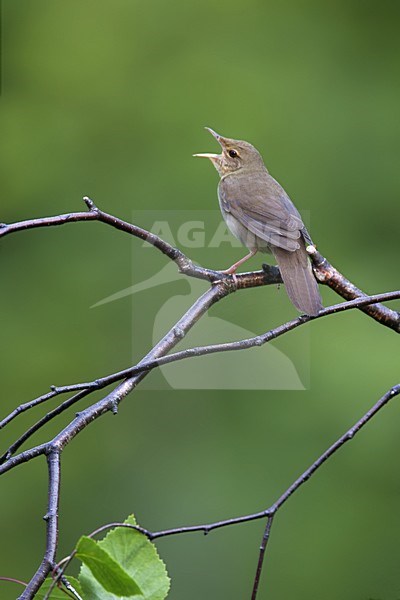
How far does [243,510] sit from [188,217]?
1.35 metres

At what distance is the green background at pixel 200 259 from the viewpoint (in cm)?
381

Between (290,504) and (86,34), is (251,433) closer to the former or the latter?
(290,504)

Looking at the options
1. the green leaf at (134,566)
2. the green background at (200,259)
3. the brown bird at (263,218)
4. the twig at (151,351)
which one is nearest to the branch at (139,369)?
the twig at (151,351)

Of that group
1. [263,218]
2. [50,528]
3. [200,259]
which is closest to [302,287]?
[263,218]

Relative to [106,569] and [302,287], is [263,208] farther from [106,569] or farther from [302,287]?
[106,569]

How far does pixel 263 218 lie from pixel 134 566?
1693 mm

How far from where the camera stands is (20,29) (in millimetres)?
5266

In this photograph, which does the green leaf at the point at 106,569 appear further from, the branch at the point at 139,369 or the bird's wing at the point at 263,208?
the bird's wing at the point at 263,208

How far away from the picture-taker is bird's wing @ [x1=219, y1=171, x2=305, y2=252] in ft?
7.69

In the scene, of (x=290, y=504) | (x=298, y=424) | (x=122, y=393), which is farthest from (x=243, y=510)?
(x=122, y=393)

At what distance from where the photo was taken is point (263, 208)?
262 centimetres

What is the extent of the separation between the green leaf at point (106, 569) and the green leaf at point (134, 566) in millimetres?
61

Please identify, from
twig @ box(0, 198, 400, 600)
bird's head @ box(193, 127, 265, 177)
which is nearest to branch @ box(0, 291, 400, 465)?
twig @ box(0, 198, 400, 600)

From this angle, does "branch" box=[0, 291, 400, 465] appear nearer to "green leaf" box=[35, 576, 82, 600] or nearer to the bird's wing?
"green leaf" box=[35, 576, 82, 600]
